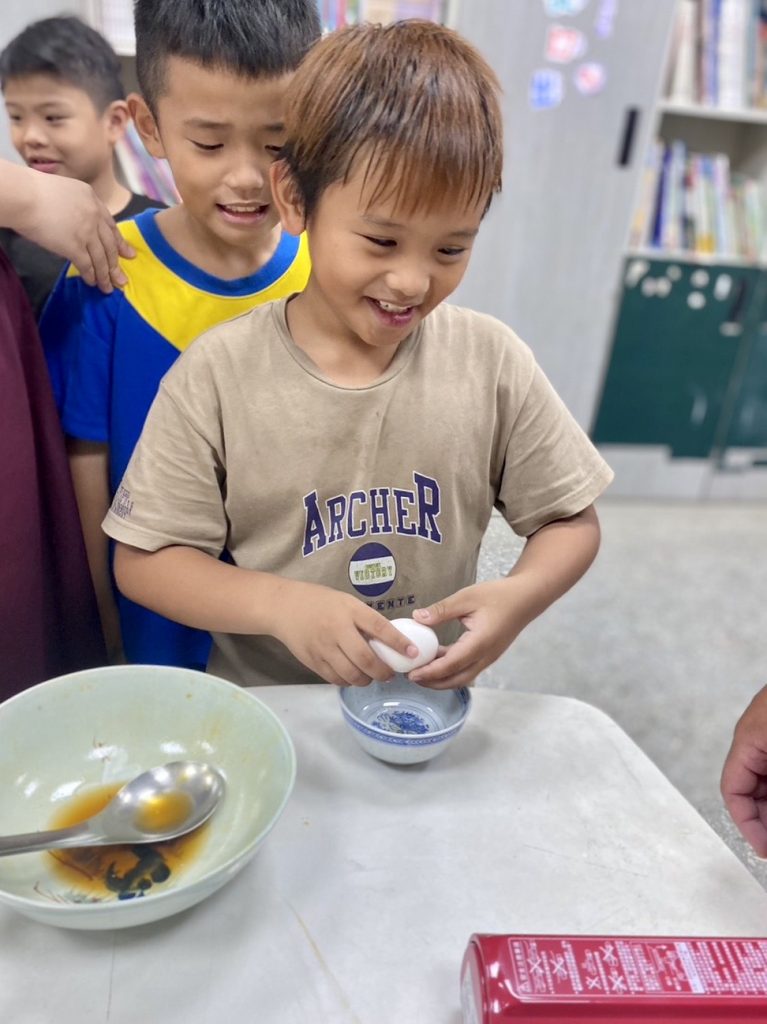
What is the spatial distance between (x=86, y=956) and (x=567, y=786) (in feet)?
1.29

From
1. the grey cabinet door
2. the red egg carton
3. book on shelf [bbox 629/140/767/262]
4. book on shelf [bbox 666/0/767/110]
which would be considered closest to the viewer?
the red egg carton

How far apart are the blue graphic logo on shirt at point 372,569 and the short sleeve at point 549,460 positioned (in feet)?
0.55

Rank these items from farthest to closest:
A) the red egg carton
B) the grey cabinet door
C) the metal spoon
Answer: the grey cabinet door < the metal spoon < the red egg carton

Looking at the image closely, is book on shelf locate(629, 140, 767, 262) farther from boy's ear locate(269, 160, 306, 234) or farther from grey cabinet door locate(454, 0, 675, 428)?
boy's ear locate(269, 160, 306, 234)

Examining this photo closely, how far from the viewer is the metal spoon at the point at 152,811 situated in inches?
22.5

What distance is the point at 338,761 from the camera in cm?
71

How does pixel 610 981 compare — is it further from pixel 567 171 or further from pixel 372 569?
pixel 567 171

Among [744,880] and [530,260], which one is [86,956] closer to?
[744,880]

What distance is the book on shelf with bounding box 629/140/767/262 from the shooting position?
257 centimetres

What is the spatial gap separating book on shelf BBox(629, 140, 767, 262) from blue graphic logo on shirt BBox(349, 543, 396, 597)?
6.72 ft

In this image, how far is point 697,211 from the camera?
8.60 ft

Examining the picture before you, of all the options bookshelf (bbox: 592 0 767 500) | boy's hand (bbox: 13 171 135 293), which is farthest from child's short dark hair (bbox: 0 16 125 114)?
bookshelf (bbox: 592 0 767 500)

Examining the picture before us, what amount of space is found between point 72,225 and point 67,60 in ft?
1.97

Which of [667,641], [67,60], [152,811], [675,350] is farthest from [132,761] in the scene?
[675,350]
